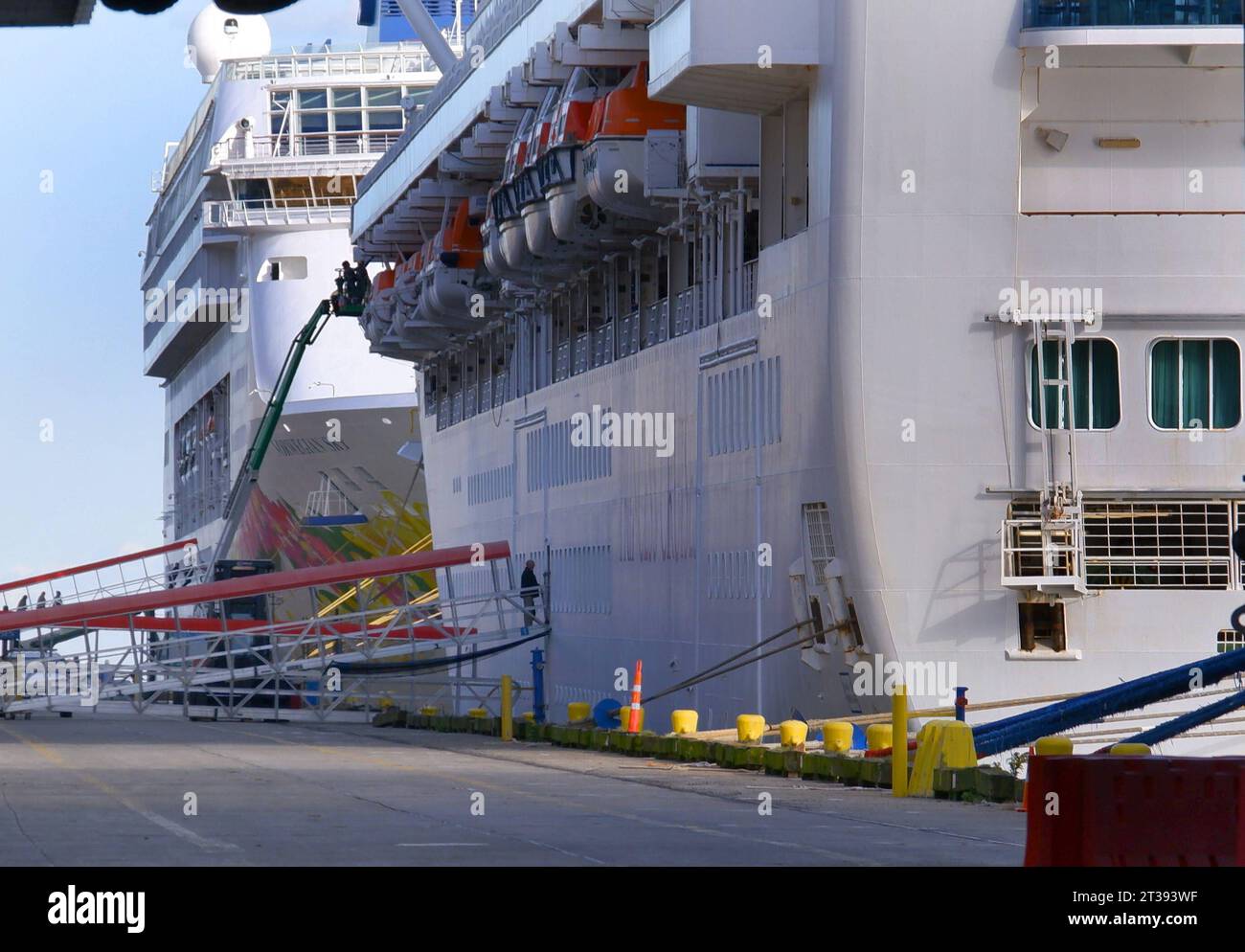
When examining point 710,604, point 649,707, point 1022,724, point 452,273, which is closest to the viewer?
point 1022,724

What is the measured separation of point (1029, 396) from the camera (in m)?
22.4

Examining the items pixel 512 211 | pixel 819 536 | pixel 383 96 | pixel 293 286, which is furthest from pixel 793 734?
pixel 383 96

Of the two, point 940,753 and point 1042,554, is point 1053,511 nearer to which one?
point 1042,554

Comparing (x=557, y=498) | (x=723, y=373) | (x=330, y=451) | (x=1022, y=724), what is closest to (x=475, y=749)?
(x=723, y=373)

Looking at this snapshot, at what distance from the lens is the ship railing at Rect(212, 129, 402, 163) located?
232 ft

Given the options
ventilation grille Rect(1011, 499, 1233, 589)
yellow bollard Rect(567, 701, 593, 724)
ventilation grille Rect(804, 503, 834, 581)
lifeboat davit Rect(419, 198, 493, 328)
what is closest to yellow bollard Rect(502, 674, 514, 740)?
yellow bollard Rect(567, 701, 593, 724)

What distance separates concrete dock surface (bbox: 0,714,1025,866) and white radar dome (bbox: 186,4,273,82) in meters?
58.3

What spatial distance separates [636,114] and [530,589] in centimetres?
1104

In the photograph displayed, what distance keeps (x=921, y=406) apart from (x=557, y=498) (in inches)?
647

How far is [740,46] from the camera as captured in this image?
23812 millimetres

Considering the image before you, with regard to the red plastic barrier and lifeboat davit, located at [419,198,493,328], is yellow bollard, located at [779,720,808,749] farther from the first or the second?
lifeboat davit, located at [419,198,493,328]

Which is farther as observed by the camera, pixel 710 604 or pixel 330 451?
pixel 330 451

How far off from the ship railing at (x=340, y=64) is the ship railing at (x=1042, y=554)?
4992 cm
